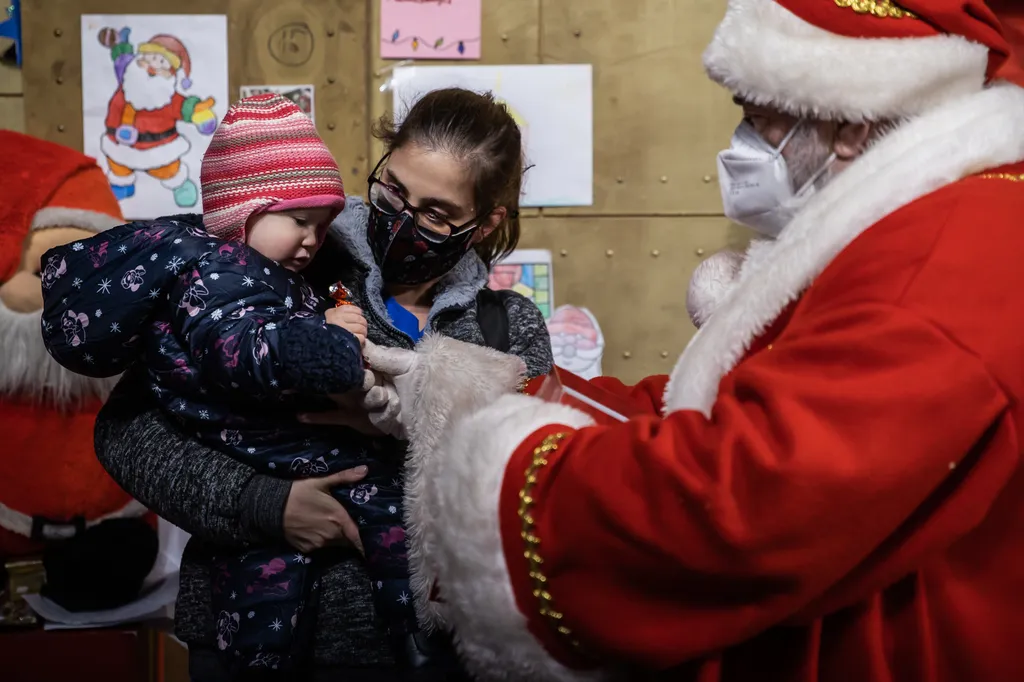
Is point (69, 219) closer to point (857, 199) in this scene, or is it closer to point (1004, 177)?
point (857, 199)

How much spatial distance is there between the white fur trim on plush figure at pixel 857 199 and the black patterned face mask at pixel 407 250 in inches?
23.4

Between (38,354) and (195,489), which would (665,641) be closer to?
(195,489)

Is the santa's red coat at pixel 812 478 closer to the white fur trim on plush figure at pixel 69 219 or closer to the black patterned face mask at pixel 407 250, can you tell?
the black patterned face mask at pixel 407 250

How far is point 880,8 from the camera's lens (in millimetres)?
958

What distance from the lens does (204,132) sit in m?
2.20

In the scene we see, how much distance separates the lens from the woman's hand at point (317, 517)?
121 cm

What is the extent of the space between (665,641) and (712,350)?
0.99ft

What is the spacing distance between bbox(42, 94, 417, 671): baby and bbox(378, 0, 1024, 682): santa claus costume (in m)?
0.24

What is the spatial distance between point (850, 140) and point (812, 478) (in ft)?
1.43

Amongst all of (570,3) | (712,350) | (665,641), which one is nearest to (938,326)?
(712,350)

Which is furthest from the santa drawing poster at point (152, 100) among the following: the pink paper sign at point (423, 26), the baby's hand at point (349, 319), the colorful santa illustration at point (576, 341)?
the baby's hand at point (349, 319)

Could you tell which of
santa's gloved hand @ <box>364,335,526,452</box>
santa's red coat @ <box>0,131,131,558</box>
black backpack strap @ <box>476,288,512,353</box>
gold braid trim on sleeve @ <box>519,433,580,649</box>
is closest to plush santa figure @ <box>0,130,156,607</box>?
santa's red coat @ <box>0,131,131,558</box>

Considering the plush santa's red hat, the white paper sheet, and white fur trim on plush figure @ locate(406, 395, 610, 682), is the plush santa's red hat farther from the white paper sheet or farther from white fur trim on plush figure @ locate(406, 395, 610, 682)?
the white paper sheet

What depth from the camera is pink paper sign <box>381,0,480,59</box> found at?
217 centimetres
